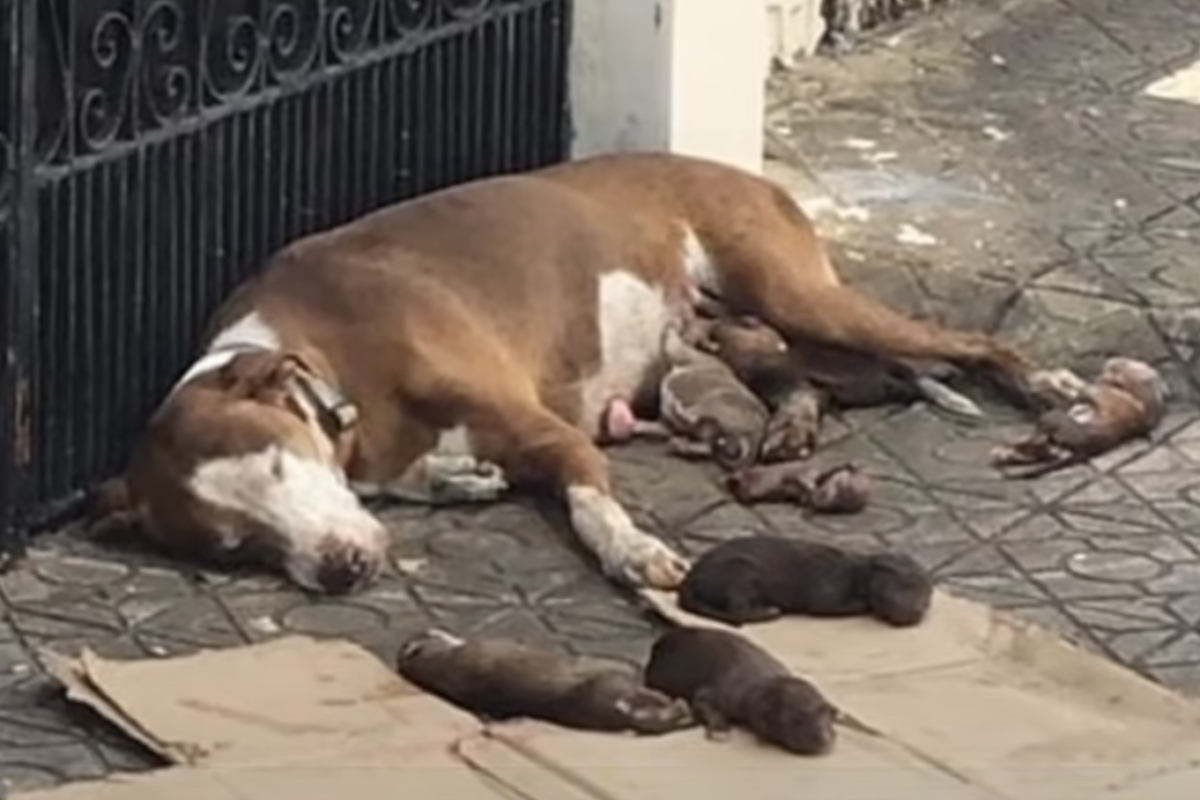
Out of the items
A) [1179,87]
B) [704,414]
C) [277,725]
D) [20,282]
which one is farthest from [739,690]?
[1179,87]

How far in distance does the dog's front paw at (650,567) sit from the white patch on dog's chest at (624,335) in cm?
76

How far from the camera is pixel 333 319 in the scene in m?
6.22

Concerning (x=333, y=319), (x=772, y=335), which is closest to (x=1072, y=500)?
(x=772, y=335)

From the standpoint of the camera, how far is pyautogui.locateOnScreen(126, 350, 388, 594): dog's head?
580cm

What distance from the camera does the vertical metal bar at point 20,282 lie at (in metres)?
5.78

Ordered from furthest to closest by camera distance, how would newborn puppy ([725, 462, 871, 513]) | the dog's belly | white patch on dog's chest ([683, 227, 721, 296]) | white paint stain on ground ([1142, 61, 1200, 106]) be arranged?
white paint stain on ground ([1142, 61, 1200, 106]) < white patch on dog's chest ([683, 227, 721, 296]) < the dog's belly < newborn puppy ([725, 462, 871, 513])

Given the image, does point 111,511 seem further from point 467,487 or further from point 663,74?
point 663,74

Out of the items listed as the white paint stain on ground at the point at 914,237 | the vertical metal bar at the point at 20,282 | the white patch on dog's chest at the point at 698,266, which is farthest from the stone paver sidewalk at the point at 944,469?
the white patch on dog's chest at the point at 698,266

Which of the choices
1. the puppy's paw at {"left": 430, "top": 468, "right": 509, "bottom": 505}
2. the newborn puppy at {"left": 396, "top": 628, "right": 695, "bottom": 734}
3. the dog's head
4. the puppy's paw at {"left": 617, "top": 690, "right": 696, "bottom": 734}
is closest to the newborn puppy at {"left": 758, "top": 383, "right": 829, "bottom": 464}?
the puppy's paw at {"left": 430, "top": 468, "right": 509, "bottom": 505}

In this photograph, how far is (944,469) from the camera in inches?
250

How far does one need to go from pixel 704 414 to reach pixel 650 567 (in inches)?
25.2

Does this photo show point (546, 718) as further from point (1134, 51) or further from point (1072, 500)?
point (1134, 51)

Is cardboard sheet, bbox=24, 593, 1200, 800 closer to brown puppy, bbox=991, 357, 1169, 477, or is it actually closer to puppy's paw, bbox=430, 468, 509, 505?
puppy's paw, bbox=430, 468, 509, 505

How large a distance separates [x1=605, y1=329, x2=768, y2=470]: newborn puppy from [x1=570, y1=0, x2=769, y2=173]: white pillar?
730 mm
